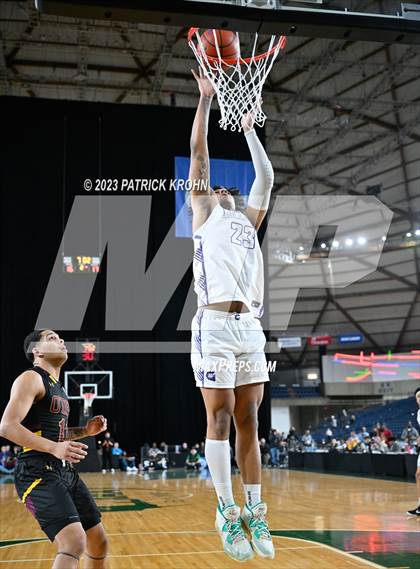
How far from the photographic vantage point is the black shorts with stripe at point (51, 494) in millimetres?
3838

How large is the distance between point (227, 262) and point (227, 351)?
551mm

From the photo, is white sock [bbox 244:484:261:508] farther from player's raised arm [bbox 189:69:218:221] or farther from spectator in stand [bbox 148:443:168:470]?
spectator in stand [bbox 148:443:168:470]

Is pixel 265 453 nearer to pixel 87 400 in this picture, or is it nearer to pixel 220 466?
pixel 87 400

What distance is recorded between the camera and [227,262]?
396 cm

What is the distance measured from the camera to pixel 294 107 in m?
20.8

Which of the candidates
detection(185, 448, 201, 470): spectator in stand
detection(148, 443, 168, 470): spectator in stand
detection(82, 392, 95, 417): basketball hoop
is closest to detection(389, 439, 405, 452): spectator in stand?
detection(185, 448, 201, 470): spectator in stand

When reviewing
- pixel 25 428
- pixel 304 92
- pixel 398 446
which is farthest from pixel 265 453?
pixel 25 428

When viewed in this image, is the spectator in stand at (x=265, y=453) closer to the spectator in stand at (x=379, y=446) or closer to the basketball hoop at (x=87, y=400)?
the spectator in stand at (x=379, y=446)

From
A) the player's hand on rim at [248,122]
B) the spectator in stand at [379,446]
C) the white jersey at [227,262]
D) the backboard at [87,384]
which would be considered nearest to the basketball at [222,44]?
the player's hand on rim at [248,122]

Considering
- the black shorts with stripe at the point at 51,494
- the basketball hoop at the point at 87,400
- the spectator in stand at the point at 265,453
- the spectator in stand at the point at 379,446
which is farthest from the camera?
the spectator in stand at the point at 265,453

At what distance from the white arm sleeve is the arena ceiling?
1392cm

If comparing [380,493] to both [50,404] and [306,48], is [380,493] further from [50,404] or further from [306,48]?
[306,48]

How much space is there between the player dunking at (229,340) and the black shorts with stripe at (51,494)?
3.00 ft

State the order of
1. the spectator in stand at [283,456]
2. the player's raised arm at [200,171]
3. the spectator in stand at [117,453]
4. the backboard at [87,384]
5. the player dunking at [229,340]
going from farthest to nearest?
the spectator in stand at [283,456] → the spectator in stand at [117,453] → the backboard at [87,384] → the player's raised arm at [200,171] → the player dunking at [229,340]
